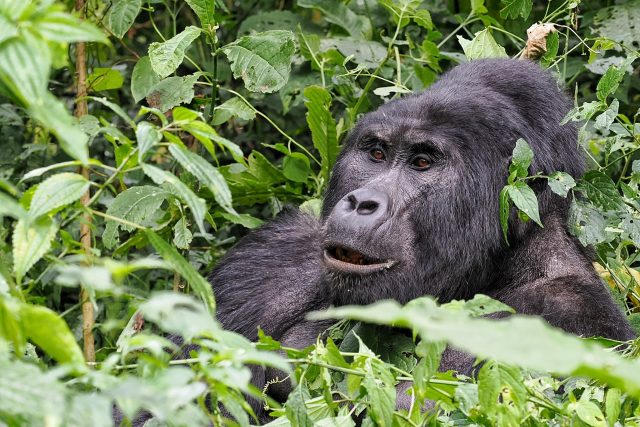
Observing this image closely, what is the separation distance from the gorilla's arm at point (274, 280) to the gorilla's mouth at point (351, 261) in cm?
36

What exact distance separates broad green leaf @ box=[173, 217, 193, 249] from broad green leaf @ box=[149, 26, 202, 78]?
2.01 feet

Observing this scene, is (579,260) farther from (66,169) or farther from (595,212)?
(66,169)

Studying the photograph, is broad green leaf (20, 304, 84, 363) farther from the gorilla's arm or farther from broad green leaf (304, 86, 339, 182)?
broad green leaf (304, 86, 339, 182)

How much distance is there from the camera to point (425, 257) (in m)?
3.87

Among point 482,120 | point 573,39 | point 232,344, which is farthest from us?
point 573,39

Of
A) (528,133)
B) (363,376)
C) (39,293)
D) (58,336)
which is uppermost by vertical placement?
(58,336)

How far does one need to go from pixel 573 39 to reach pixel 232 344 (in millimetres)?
4487

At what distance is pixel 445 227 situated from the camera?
12.9 ft

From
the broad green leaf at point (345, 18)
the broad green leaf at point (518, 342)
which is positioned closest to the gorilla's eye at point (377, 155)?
the broad green leaf at point (345, 18)

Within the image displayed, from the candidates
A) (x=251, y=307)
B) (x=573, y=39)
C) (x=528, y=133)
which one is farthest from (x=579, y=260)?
(x=573, y=39)

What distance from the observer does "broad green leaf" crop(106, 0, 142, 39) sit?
172 inches

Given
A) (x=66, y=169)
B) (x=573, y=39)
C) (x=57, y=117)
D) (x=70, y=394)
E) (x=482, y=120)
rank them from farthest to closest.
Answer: (x=573, y=39) → (x=66, y=169) → (x=482, y=120) → (x=57, y=117) → (x=70, y=394)

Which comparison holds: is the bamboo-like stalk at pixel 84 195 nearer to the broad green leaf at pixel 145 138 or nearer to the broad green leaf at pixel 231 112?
the broad green leaf at pixel 231 112

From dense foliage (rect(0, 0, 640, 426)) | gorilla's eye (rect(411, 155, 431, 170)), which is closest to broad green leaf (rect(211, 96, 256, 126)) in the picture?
dense foliage (rect(0, 0, 640, 426))
